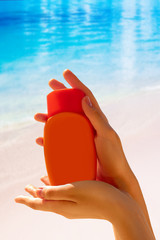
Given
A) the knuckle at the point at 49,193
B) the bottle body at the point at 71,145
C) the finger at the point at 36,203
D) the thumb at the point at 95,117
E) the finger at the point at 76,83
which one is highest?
the finger at the point at 76,83

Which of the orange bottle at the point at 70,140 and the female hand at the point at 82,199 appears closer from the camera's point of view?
the female hand at the point at 82,199

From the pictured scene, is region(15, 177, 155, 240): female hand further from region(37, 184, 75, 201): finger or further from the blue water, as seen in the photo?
the blue water

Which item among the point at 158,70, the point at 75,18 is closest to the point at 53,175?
the point at 158,70

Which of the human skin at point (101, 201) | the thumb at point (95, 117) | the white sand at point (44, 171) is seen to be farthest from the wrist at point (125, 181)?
the white sand at point (44, 171)

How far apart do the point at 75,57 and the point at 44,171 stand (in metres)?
2.13

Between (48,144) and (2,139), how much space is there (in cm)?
101

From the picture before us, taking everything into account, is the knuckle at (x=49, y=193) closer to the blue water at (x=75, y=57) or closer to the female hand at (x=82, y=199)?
the female hand at (x=82, y=199)

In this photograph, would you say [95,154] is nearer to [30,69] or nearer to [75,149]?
[75,149]

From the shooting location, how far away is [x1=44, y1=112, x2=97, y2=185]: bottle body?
83 centimetres

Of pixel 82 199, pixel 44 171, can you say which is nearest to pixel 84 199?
pixel 82 199

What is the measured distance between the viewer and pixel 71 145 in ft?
2.76

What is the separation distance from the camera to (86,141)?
835mm

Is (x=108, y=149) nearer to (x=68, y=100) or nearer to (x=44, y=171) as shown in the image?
(x=68, y=100)

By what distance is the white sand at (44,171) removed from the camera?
1.15 metres
